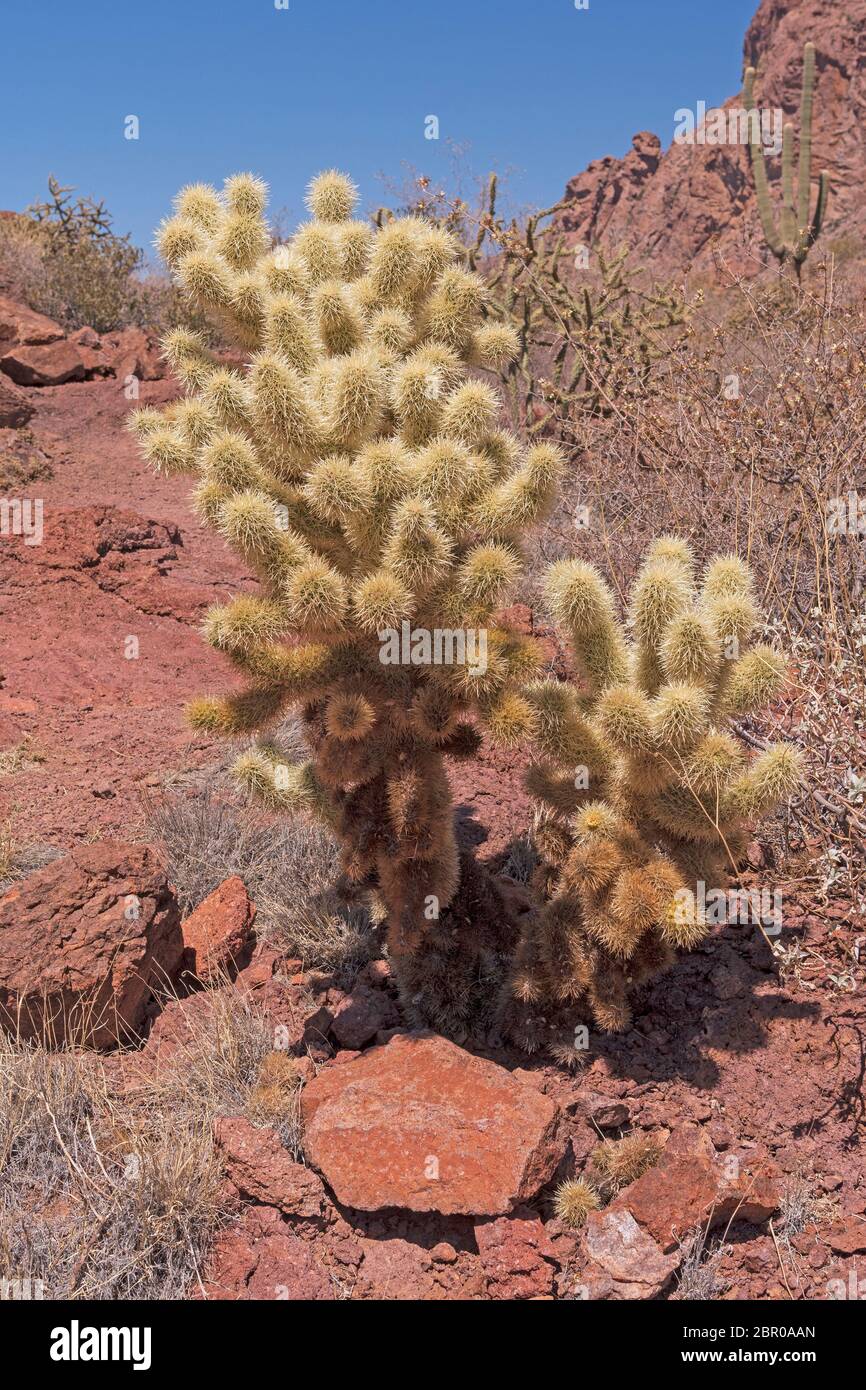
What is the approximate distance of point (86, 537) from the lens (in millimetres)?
7199

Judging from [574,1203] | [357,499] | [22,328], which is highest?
[22,328]

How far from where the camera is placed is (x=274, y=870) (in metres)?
4.09

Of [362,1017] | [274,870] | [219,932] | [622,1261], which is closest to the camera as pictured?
[622,1261]

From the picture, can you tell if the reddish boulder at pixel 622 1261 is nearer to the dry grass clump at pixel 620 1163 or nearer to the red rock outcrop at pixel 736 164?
the dry grass clump at pixel 620 1163

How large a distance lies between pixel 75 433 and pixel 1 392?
980mm

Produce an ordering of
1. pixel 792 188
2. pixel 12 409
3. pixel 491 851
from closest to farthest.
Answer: pixel 491 851 → pixel 12 409 → pixel 792 188

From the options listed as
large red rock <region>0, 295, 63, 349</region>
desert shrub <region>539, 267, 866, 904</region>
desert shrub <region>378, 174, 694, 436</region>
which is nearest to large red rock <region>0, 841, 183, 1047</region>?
desert shrub <region>539, 267, 866, 904</region>

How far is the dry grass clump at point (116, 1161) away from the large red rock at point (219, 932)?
407 millimetres

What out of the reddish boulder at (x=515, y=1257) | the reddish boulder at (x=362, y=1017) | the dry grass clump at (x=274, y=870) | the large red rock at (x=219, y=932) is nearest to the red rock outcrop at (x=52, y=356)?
the dry grass clump at (x=274, y=870)

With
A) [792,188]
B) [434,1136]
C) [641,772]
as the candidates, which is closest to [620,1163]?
[434,1136]

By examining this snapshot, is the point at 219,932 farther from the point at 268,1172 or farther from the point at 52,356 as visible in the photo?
the point at 52,356

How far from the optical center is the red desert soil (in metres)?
2.70

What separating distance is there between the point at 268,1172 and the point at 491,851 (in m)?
1.69
